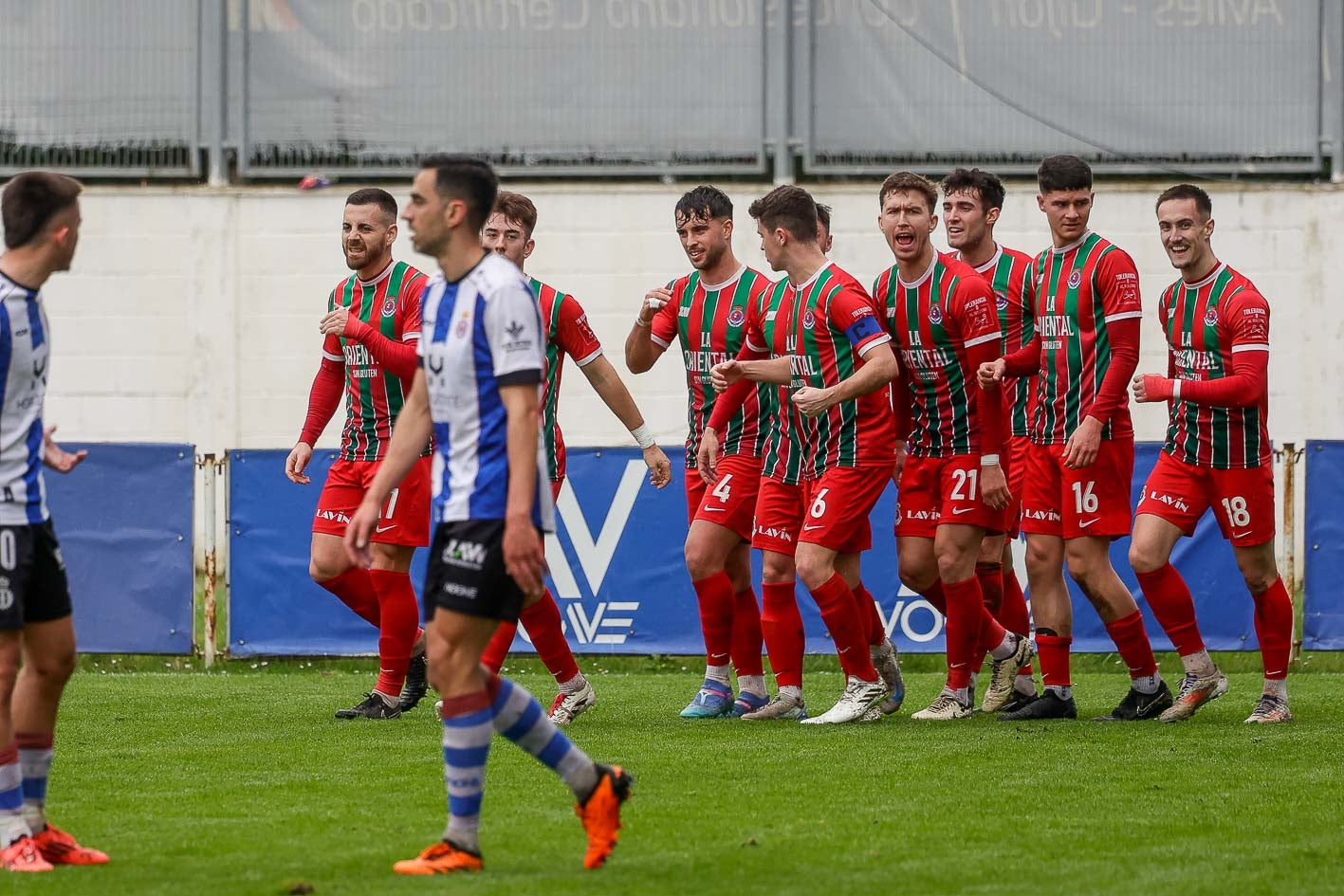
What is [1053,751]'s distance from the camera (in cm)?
733

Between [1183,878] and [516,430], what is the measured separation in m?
2.06

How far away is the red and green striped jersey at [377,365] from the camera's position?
8.84 meters

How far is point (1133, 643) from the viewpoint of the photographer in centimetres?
861

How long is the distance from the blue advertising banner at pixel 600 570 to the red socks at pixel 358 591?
2.52 m

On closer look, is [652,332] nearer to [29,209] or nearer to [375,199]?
[375,199]

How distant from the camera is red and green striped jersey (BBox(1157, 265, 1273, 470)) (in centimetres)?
823

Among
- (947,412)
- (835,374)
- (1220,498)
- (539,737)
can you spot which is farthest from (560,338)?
(539,737)

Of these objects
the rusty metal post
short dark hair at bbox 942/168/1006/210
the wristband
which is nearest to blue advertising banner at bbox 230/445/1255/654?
the rusty metal post

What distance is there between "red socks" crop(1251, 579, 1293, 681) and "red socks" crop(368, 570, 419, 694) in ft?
12.9

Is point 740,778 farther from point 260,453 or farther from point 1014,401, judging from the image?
point 260,453

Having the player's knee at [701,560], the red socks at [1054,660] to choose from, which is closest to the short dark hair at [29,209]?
the player's knee at [701,560]

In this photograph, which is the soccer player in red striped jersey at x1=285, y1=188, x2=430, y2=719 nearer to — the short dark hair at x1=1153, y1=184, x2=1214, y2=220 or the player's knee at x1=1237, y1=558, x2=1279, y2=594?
the short dark hair at x1=1153, y1=184, x2=1214, y2=220

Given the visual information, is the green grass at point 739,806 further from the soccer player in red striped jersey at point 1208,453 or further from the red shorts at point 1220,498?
the red shorts at point 1220,498

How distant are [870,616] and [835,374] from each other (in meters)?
1.47
